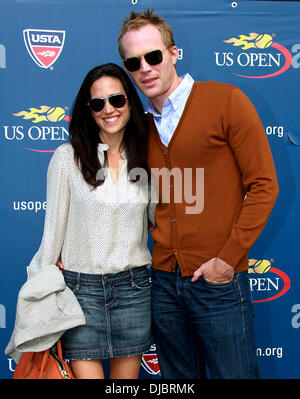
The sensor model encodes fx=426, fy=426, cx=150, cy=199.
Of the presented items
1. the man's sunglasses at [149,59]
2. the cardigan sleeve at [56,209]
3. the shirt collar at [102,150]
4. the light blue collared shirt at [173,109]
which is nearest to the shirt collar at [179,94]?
the light blue collared shirt at [173,109]

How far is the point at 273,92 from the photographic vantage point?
110 inches

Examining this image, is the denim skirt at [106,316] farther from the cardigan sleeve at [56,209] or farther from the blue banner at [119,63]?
the blue banner at [119,63]

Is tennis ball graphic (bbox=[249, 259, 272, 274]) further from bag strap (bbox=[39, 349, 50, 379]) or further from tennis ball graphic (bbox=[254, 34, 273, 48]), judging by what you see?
bag strap (bbox=[39, 349, 50, 379])

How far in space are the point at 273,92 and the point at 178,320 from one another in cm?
166

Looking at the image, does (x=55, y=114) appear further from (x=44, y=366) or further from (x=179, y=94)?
(x=44, y=366)

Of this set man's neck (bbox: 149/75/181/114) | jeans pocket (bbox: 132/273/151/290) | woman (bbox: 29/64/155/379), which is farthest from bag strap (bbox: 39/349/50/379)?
man's neck (bbox: 149/75/181/114)

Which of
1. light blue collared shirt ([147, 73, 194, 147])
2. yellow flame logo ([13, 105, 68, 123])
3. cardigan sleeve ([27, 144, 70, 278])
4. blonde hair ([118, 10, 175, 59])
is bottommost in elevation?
cardigan sleeve ([27, 144, 70, 278])

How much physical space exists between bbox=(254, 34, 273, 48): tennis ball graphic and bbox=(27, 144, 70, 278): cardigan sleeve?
5.14 feet

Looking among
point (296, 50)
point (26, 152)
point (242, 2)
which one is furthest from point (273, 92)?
point (26, 152)

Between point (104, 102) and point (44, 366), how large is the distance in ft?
3.78

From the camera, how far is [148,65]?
5.99 ft

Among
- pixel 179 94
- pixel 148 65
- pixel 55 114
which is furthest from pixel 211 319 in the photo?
pixel 55 114

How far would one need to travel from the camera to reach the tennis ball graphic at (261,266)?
9.40 feet

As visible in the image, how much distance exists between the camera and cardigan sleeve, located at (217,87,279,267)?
5.59 feet
